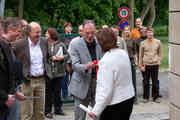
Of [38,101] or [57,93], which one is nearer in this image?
[38,101]

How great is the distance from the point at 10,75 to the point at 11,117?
2.27 ft

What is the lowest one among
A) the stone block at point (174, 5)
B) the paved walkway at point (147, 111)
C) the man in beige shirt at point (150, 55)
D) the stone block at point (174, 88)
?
the paved walkway at point (147, 111)

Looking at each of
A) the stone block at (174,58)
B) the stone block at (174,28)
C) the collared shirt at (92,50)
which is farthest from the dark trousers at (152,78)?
the collared shirt at (92,50)

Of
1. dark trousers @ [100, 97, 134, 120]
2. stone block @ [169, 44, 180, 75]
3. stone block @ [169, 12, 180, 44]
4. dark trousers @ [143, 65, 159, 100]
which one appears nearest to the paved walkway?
dark trousers @ [143, 65, 159, 100]

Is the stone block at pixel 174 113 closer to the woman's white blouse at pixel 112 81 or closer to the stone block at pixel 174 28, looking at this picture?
the stone block at pixel 174 28

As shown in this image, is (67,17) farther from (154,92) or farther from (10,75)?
(10,75)

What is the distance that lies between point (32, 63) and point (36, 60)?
89mm

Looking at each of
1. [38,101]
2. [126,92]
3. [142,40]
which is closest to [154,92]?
[142,40]

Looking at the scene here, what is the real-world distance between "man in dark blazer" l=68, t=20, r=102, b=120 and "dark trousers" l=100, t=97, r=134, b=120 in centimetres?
140

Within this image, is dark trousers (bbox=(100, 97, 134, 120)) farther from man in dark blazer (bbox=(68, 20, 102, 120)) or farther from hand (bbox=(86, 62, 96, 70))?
man in dark blazer (bbox=(68, 20, 102, 120))

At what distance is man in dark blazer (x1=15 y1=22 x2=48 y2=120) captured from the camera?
6512mm

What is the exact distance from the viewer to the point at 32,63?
659 cm

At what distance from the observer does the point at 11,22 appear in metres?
5.16

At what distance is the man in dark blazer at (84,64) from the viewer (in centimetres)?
619
